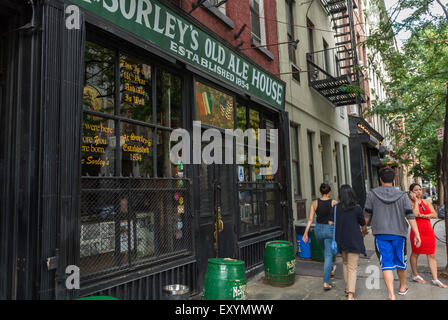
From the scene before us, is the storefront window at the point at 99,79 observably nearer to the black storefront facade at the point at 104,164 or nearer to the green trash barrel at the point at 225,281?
the black storefront facade at the point at 104,164

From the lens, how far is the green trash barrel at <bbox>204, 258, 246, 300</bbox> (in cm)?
397

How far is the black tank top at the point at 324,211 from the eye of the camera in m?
5.88

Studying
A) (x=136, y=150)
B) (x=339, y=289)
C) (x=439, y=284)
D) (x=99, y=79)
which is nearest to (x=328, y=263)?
(x=339, y=289)

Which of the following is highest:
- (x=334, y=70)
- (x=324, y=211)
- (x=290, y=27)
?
(x=290, y=27)

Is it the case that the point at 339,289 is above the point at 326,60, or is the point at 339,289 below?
below

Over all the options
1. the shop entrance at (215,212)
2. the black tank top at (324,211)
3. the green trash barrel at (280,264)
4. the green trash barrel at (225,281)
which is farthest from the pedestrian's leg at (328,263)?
the green trash barrel at (225,281)

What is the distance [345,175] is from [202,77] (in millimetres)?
10934

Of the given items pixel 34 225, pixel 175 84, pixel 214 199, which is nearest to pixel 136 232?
pixel 34 225

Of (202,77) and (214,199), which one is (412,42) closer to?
(202,77)

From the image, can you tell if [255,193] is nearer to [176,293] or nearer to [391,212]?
[391,212]

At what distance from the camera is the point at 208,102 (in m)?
6.03

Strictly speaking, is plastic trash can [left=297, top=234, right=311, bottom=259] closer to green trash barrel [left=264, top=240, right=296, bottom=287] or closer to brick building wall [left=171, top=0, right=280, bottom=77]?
green trash barrel [left=264, top=240, right=296, bottom=287]

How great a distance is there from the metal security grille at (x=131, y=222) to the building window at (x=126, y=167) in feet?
0.04

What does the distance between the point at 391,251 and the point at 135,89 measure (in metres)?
4.26
